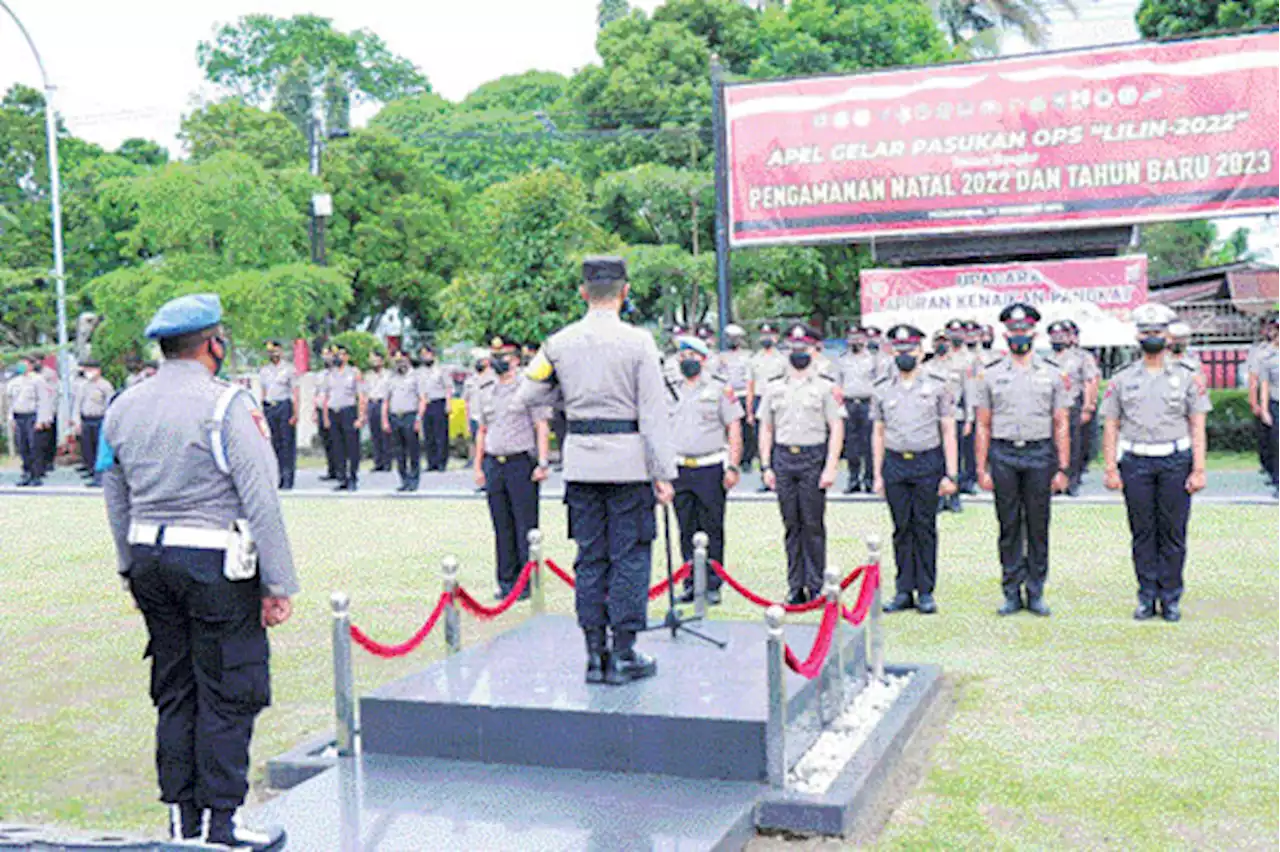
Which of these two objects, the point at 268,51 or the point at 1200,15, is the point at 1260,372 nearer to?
the point at 1200,15

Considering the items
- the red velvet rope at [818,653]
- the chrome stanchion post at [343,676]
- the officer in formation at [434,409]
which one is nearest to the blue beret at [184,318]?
the chrome stanchion post at [343,676]

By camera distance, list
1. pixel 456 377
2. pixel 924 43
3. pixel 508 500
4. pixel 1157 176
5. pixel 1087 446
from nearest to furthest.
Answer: pixel 508 500 → pixel 1087 446 → pixel 1157 176 → pixel 456 377 → pixel 924 43

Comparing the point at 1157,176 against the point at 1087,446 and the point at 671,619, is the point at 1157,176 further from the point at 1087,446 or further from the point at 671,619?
the point at 671,619

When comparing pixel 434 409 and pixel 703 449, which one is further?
pixel 434 409

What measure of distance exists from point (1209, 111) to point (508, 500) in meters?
11.3

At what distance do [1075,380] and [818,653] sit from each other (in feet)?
30.8

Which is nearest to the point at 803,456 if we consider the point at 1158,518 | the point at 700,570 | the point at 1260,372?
the point at 700,570

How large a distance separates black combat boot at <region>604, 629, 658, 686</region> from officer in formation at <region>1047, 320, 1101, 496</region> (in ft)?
27.5

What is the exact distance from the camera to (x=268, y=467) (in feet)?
15.1

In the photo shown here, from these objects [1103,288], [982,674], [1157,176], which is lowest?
[982,674]

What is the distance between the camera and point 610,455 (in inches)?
235

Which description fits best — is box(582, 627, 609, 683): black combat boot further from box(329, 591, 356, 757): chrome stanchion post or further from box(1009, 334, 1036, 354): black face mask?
box(1009, 334, 1036, 354): black face mask

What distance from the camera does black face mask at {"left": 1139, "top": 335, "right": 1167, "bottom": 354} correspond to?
827 cm

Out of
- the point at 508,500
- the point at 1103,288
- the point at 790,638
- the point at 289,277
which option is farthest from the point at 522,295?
the point at 790,638
